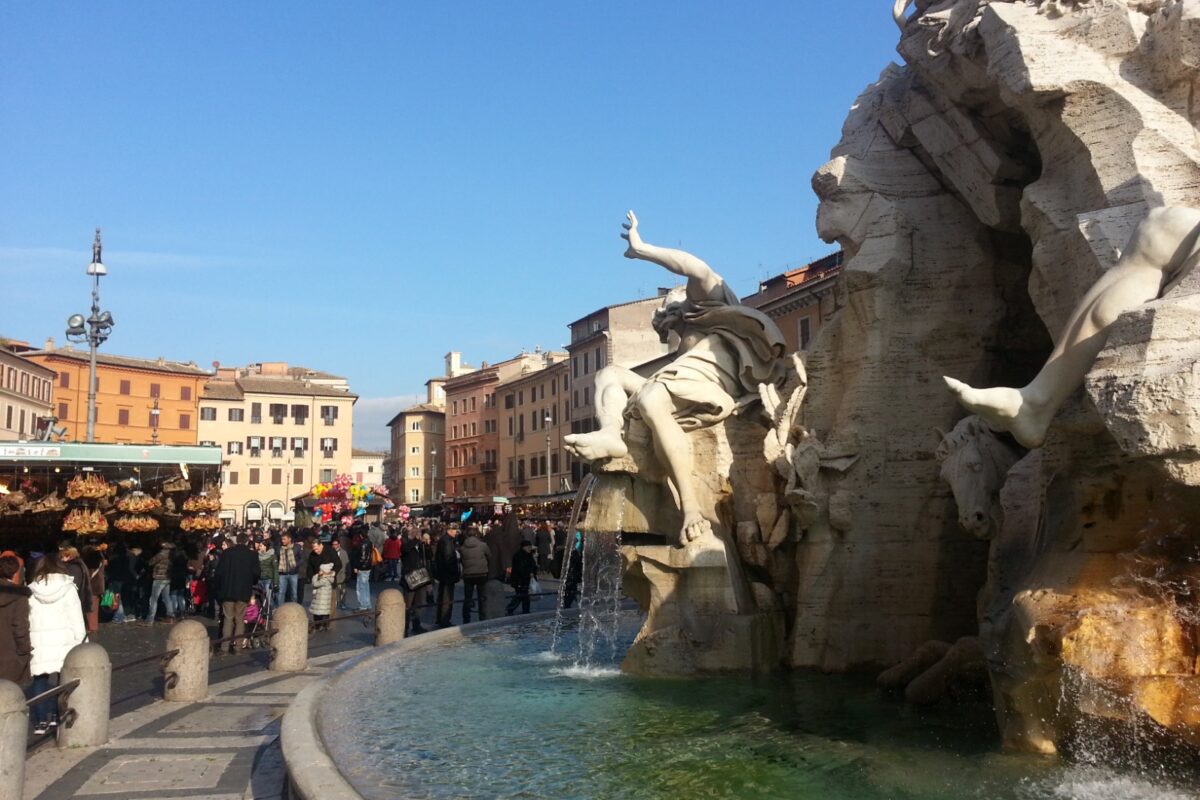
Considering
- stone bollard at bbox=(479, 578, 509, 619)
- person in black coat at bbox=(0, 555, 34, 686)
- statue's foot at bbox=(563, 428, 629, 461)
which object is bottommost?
stone bollard at bbox=(479, 578, 509, 619)

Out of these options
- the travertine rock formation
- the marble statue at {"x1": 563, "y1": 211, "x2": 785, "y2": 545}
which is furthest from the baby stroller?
the travertine rock formation

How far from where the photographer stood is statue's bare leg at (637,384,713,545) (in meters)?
8.81

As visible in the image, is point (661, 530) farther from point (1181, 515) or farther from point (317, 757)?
point (1181, 515)

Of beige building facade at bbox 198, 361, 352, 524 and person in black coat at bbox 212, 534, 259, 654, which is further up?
beige building facade at bbox 198, 361, 352, 524

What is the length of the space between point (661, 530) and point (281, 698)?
152 inches

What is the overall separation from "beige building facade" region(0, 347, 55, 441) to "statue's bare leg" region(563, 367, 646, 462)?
50.3 metres

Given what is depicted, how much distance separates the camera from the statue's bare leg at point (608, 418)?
29.4 ft

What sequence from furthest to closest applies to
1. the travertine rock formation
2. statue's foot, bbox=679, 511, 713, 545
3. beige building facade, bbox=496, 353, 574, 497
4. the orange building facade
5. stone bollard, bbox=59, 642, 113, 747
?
beige building facade, bbox=496, 353, 574, 497 → the orange building facade → statue's foot, bbox=679, 511, 713, 545 → stone bollard, bbox=59, 642, 113, 747 → the travertine rock formation

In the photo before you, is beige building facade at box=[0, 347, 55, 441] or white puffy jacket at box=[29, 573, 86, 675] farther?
beige building facade at box=[0, 347, 55, 441]

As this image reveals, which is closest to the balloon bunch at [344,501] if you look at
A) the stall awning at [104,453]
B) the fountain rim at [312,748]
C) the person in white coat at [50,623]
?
the stall awning at [104,453]

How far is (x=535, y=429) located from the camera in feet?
252

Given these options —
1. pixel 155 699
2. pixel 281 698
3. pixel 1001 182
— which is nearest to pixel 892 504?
pixel 1001 182

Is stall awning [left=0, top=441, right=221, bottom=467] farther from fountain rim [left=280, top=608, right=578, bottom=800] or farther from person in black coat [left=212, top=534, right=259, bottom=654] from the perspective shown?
fountain rim [left=280, top=608, right=578, bottom=800]

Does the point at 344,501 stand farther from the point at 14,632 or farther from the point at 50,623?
the point at 14,632
